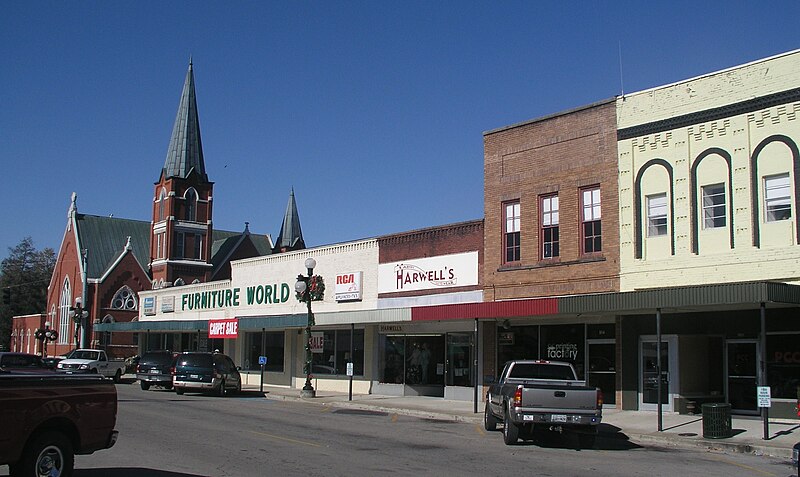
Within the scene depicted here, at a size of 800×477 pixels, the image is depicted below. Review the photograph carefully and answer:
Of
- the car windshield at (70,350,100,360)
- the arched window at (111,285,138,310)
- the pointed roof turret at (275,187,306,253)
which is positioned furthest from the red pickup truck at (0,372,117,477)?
the pointed roof turret at (275,187,306,253)

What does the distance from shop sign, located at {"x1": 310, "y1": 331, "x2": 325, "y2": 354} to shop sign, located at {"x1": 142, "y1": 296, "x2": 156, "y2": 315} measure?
22290 millimetres

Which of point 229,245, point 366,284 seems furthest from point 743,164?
point 229,245

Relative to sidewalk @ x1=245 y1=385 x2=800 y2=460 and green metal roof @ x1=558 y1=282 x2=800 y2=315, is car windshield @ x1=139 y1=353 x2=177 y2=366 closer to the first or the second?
sidewalk @ x1=245 y1=385 x2=800 y2=460

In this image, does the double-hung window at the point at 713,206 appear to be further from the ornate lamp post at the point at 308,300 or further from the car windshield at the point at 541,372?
the ornate lamp post at the point at 308,300

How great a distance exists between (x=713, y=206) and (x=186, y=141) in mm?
66697

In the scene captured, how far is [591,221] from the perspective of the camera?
24.5 metres

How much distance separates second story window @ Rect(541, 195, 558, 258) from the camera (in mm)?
25484

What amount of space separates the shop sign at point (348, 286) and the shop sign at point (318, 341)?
8.02ft

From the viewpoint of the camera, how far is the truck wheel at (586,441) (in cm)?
1702

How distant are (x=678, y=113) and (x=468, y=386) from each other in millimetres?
12008

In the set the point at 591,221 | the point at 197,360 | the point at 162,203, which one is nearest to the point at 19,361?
the point at 197,360

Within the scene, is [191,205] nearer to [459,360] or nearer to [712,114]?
[459,360]

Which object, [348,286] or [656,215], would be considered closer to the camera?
[656,215]

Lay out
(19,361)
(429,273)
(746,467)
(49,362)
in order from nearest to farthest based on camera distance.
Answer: (746,467), (19,361), (429,273), (49,362)
